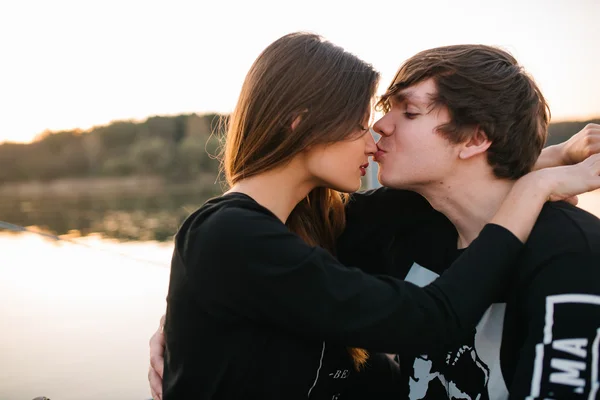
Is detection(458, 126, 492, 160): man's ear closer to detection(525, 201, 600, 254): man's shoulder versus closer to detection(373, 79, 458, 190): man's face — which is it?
detection(373, 79, 458, 190): man's face

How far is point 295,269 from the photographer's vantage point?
981 mm

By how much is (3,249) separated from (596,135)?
2074mm

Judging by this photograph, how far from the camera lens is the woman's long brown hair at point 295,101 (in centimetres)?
121

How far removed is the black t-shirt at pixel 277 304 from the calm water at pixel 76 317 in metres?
0.73

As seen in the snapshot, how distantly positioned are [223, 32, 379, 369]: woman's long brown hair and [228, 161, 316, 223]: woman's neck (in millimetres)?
22

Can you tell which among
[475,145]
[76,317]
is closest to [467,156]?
[475,145]

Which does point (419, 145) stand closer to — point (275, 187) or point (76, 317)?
point (275, 187)

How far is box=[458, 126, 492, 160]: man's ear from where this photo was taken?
4.66 feet

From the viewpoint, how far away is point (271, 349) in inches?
43.5

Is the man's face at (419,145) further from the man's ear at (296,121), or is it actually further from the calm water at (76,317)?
the calm water at (76,317)

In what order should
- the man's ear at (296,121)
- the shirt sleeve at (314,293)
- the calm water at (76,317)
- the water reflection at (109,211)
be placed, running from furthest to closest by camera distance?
the water reflection at (109,211), the calm water at (76,317), the man's ear at (296,121), the shirt sleeve at (314,293)

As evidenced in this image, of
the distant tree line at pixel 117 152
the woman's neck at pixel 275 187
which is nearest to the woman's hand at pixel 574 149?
the woman's neck at pixel 275 187

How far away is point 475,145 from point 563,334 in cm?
55

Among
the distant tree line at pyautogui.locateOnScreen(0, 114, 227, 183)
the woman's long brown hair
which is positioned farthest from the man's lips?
the distant tree line at pyautogui.locateOnScreen(0, 114, 227, 183)
